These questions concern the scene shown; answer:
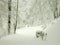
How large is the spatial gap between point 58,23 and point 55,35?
3.24 metres

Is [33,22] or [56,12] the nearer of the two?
[56,12]

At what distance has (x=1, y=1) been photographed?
1390 cm

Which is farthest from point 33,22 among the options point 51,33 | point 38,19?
point 51,33

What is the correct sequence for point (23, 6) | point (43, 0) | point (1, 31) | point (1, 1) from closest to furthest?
1. point (1, 1)
2. point (1, 31)
3. point (43, 0)
4. point (23, 6)

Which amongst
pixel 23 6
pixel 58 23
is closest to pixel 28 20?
pixel 23 6

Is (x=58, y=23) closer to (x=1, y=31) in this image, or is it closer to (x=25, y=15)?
(x=1, y=31)

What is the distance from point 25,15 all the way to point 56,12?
294 inches

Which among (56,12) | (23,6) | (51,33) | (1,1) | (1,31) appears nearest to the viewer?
(1,1)

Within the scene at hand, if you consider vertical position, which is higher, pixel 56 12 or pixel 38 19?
pixel 56 12

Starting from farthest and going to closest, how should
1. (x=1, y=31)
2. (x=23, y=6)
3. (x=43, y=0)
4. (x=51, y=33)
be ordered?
1. (x=23, y=6)
2. (x=43, y=0)
3. (x=1, y=31)
4. (x=51, y=33)

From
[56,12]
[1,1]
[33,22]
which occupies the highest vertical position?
[1,1]

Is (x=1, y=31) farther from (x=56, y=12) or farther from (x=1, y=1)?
(x=56, y=12)

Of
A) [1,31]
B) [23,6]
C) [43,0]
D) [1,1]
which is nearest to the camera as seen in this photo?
[1,1]

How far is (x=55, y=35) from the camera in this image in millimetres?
14680
